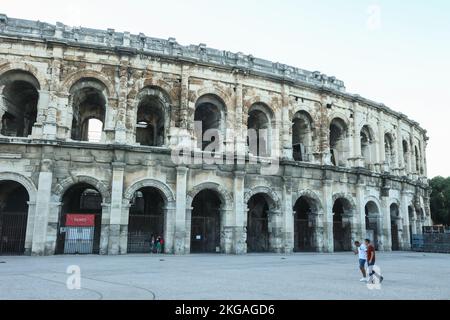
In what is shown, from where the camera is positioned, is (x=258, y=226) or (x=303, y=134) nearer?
(x=258, y=226)

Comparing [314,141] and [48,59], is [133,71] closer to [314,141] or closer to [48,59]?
[48,59]

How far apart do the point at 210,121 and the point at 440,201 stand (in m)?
25.6

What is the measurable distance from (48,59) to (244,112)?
29.3ft

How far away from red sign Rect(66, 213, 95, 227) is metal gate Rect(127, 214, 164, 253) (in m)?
1.94

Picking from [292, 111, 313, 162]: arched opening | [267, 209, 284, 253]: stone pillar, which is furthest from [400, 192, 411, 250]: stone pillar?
[267, 209, 284, 253]: stone pillar

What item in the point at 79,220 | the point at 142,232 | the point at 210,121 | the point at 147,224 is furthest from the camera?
the point at 210,121

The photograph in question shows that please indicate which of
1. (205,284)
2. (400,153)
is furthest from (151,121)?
(400,153)

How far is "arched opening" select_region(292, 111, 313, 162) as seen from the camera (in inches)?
806

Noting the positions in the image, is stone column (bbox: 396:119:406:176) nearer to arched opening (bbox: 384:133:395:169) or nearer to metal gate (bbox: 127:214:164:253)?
arched opening (bbox: 384:133:395:169)

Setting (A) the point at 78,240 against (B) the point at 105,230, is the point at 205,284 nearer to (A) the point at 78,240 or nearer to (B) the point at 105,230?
(B) the point at 105,230

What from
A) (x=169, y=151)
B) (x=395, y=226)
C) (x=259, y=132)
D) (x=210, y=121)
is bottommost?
(x=395, y=226)

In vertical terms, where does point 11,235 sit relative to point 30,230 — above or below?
below

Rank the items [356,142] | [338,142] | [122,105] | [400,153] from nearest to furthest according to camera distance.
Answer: [122,105] → [356,142] → [338,142] → [400,153]

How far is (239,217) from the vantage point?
56.9 feet
